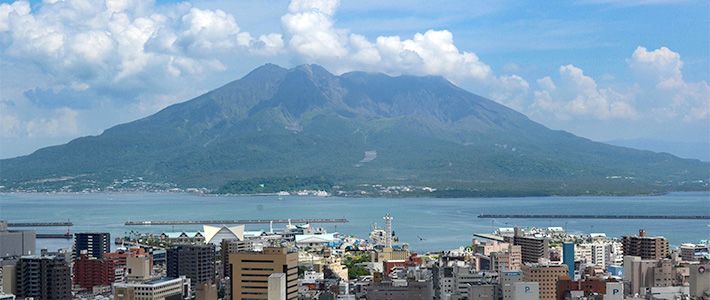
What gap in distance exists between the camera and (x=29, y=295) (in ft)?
45.3

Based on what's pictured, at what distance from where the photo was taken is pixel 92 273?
16.2 metres

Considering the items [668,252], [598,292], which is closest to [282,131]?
[668,252]

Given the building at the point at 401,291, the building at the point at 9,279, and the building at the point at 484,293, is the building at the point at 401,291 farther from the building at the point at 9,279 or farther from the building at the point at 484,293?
the building at the point at 9,279

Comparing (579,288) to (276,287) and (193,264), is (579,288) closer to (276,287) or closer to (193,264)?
(276,287)

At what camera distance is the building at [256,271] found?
37.3 ft

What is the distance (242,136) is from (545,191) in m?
19.4

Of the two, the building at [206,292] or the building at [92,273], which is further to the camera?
the building at [92,273]

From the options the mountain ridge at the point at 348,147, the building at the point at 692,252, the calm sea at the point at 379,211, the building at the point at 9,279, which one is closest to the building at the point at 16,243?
the building at the point at 9,279

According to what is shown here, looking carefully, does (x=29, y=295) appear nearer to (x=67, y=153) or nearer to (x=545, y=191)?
(x=545, y=191)

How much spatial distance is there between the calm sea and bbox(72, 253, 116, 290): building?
10.0m

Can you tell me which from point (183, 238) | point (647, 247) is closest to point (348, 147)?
point (183, 238)

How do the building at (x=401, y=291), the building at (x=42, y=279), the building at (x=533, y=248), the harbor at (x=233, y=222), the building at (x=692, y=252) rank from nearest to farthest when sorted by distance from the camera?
the building at (x=401, y=291), the building at (x=42, y=279), the building at (x=692, y=252), the building at (x=533, y=248), the harbor at (x=233, y=222)

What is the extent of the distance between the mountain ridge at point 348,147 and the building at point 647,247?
1341 inches

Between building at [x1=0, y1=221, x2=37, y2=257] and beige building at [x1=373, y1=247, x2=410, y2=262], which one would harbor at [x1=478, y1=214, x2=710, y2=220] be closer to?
beige building at [x1=373, y1=247, x2=410, y2=262]
